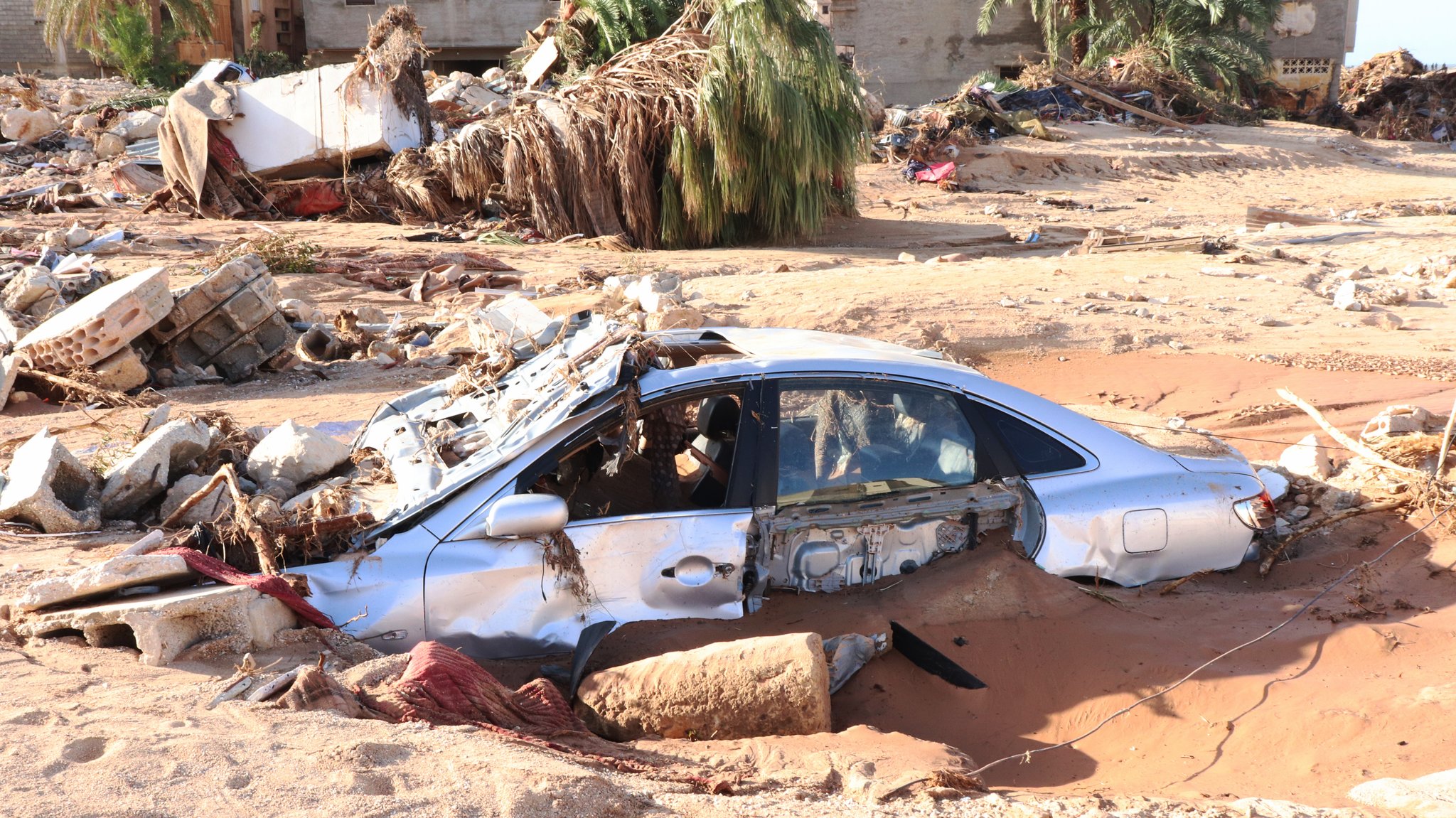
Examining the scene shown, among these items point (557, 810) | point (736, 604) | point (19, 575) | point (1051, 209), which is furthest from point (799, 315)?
point (1051, 209)

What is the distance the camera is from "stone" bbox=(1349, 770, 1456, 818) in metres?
3.09

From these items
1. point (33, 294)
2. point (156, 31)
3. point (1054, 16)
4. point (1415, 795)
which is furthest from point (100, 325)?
point (1054, 16)

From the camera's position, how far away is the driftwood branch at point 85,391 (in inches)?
325

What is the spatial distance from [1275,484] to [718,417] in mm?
3158

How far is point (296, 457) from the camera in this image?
17.1 ft

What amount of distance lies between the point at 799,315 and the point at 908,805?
7123mm

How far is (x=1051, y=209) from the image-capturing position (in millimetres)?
19250

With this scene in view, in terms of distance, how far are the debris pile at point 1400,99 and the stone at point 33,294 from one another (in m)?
30.7

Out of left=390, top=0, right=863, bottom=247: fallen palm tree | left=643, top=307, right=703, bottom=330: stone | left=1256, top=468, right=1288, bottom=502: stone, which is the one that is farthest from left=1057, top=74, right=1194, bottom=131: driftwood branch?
left=1256, top=468, right=1288, bottom=502: stone

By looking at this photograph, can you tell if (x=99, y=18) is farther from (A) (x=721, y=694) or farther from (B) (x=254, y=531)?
→ (A) (x=721, y=694)

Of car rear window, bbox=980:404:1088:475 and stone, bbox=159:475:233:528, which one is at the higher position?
car rear window, bbox=980:404:1088:475

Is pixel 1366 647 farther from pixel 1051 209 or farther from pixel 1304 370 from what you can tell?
pixel 1051 209

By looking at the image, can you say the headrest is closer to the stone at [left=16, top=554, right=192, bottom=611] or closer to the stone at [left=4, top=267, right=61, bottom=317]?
the stone at [left=16, top=554, right=192, bottom=611]

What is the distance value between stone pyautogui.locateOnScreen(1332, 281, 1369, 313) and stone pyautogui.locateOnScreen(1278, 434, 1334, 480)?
520cm
